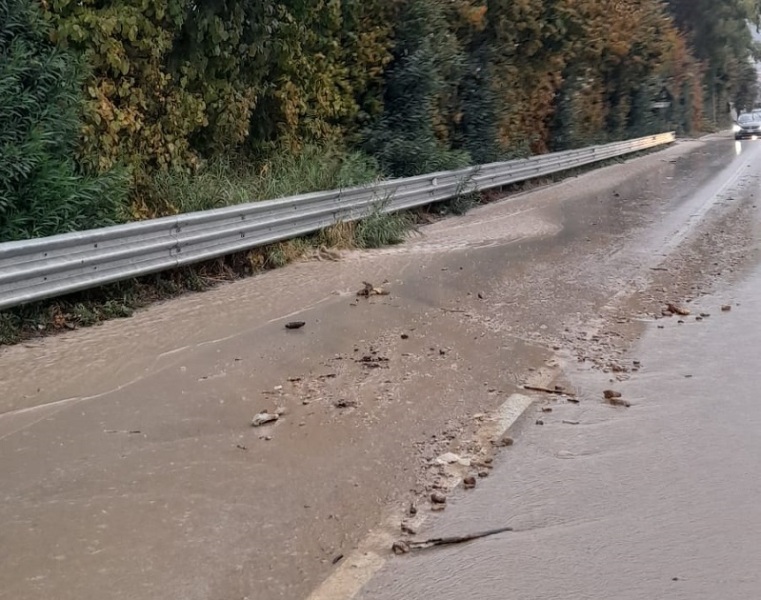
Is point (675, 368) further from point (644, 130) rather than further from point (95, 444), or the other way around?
point (644, 130)

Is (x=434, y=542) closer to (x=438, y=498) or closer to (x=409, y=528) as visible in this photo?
(x=409, y=528)

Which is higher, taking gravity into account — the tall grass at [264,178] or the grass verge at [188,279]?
the tall grass at [264,178]

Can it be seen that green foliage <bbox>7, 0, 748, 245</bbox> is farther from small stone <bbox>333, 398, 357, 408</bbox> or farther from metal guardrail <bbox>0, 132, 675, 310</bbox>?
small stone <bbox>333, 398, 357, 408</bbox>

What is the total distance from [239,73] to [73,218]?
13.0ft

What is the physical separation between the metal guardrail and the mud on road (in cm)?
45

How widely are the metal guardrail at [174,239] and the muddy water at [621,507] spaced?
13.0 ft

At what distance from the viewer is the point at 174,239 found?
8336mm

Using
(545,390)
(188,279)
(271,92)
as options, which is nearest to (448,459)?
(545,390)

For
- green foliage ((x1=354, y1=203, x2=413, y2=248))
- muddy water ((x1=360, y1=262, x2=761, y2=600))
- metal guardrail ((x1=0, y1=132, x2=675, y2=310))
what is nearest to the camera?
muddy water ((x1=360, y1=262, x2=761, y2=600))

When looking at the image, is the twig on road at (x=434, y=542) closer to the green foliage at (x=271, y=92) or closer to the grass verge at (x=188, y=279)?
the grass verge at (x=188, y=279)

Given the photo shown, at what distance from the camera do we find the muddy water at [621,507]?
12.1 ft

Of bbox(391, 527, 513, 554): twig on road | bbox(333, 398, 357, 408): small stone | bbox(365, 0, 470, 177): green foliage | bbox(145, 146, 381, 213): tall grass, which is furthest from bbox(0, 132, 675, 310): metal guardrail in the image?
bbox(391, 527, 513, 554): twig on road

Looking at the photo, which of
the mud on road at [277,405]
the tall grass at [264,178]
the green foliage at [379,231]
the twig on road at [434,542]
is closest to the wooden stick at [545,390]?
the mud on road at [277,405]

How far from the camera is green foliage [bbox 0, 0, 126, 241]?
7145mm
